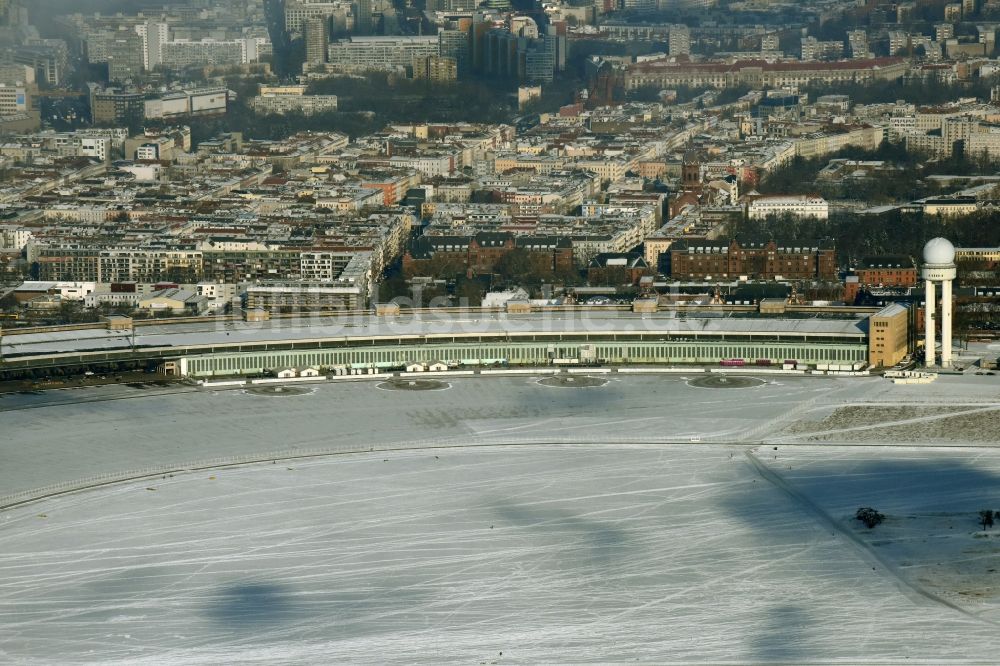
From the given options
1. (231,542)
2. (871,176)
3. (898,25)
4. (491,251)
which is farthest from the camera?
(898,25)

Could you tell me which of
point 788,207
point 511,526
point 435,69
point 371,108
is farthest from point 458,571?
point 435,69

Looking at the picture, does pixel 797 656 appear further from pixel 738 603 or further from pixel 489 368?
pixel 489 368

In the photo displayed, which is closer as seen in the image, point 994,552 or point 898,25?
point 994,552

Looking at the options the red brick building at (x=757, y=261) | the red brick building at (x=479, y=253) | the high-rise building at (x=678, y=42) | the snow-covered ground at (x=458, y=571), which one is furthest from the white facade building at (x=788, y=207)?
the high-rise building at (x=678, y=42)

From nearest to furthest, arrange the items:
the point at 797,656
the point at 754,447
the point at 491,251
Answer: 1. the point at 797,656
2. the point at 754,447
3. the point at 491,251

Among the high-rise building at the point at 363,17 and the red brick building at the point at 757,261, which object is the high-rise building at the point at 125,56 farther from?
the red brick building at the point at 757,261

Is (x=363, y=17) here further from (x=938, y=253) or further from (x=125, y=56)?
(x=938, y=253)

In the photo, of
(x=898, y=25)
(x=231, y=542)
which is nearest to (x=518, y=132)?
(x=898, y=25)
